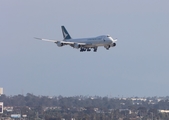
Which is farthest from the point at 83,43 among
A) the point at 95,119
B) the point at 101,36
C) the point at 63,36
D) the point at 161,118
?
the point at 161,118

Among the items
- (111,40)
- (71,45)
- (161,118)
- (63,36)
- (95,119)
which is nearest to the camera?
(111,40)

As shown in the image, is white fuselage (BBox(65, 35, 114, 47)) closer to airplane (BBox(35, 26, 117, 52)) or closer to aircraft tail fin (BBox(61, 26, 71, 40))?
airplane (BBox(35, 26, 117, 52))

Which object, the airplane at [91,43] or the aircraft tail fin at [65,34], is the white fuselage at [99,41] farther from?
the aircraft tail fin at [65,34]

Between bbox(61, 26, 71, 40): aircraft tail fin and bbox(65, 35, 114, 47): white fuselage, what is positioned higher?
bbox(61, 26, 71, 40): aircraft tail fin

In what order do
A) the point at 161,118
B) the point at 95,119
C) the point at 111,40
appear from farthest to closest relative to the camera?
the point at 161,118 → the point at 95,119 → the point at 111,40

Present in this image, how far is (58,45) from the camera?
110 metres

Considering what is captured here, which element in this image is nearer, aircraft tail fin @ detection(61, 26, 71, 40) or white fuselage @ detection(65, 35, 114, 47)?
white fuselage @ detection(65, 35, 114, 47)

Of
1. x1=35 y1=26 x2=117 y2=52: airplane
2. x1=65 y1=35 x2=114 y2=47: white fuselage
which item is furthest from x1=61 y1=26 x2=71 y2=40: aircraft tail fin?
x1=65 y1=35 x2=114 y2=47: white fuselage

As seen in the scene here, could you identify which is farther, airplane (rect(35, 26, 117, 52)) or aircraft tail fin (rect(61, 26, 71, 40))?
aircraft tail fin (rect(61, 26, 71, 40))

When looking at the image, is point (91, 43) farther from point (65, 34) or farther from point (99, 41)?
point (65, 34)

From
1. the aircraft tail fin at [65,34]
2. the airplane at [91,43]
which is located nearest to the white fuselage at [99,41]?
the airplane at [91,43]

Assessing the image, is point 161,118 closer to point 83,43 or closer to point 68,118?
point 68,118

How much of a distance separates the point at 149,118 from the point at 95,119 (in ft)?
79.5

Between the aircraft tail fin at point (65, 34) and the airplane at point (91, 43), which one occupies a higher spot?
the aircraft tail fin at point (65, 34)
